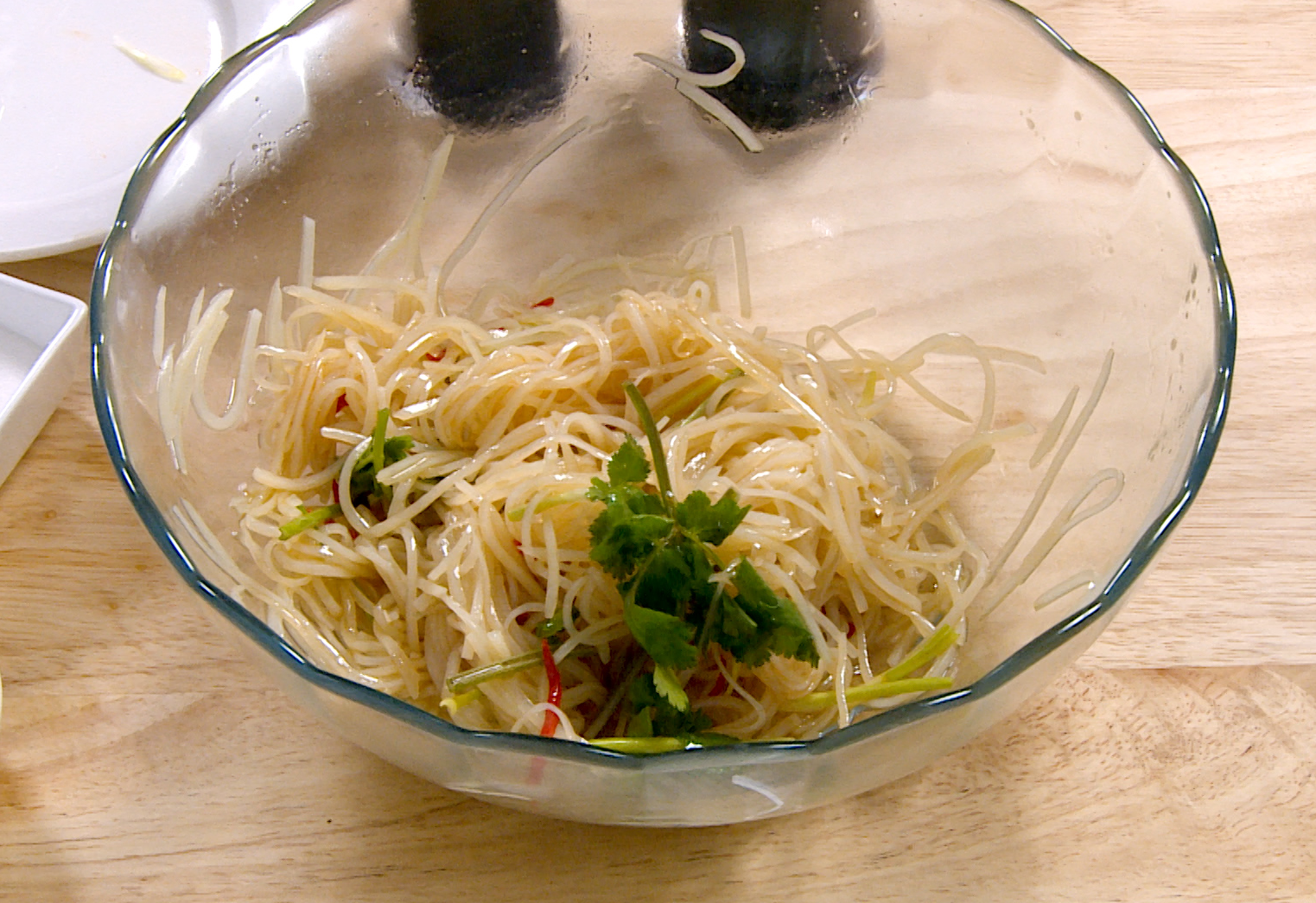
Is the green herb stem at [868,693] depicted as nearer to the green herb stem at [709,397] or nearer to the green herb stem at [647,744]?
the green herb stem at [647,744]

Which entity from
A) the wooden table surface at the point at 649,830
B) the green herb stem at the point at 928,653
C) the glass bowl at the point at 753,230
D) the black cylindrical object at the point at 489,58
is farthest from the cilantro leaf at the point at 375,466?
the green herb stem at the point at 928,653

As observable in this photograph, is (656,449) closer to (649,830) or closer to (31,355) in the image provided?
(649,830)

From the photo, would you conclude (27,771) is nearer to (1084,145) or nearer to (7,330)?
(7,330)

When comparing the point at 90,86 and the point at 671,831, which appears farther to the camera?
the point at 90,86

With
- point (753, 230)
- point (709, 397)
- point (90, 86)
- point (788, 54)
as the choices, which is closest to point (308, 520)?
point (709, 397)

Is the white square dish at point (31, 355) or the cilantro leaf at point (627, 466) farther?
the white square dish at point (31, 355)

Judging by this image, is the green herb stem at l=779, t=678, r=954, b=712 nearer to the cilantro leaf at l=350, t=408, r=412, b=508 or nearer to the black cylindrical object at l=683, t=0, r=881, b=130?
the cilantro leaf at l=350, t=408, r=412, b=508

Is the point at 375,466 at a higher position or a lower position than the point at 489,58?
lower
